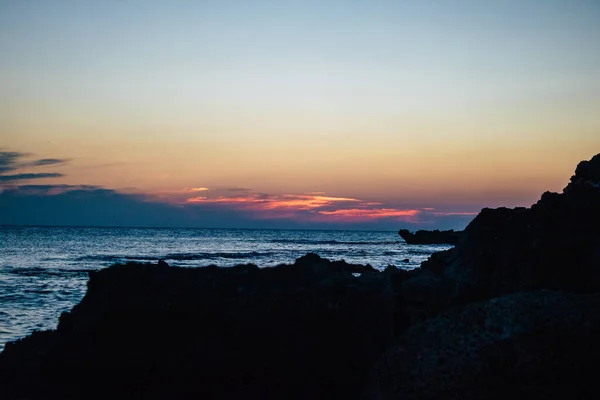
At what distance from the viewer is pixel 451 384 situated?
6473mm

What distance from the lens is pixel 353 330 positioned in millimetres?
8805

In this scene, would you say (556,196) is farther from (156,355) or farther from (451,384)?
(156,355)

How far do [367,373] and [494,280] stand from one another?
3.07 meters

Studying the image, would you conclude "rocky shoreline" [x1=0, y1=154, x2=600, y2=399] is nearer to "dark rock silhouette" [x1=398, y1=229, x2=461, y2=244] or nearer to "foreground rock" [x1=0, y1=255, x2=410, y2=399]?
"foreground rock" [x1=0, y1=255, x2=410, y2=399]

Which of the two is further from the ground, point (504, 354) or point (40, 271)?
point (504, 354)

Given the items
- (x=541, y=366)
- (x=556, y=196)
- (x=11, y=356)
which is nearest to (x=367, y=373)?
(x=541, y=366)

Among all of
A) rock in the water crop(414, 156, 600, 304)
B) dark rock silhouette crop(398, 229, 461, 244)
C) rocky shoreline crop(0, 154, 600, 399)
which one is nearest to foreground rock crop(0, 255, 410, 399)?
rocky shoreline crop(0, 154, 600, 399)

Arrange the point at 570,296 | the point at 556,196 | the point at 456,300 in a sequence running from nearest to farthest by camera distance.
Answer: the point at 570,296 → the point at 456,300 → the point at 556,196

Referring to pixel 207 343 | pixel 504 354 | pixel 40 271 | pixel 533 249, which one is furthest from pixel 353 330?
pixel 40 271

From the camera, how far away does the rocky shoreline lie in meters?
6.64

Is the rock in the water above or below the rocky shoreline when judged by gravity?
above

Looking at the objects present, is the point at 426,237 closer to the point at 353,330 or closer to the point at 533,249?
the point at 533,249

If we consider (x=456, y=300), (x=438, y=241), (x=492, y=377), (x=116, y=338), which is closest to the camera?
(x=492, y=377)

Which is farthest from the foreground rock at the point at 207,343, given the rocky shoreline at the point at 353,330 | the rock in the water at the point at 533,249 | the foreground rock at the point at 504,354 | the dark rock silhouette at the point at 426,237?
the dark rock silhouette at the point at 426,237
